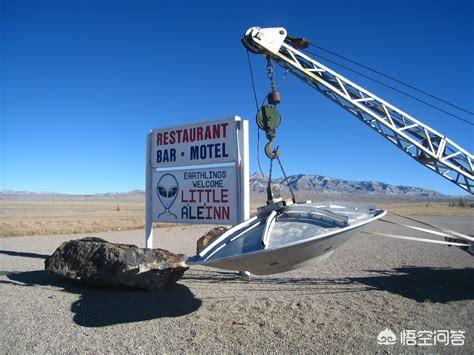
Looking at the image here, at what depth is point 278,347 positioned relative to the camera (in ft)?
17.7

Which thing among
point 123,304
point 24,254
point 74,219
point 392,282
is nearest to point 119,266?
point 123,304

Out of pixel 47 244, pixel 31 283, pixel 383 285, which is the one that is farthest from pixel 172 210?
pixel 47 244

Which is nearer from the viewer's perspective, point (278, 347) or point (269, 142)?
point (278, 347)

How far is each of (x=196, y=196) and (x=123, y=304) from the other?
339 centimetres

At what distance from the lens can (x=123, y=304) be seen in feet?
24.0

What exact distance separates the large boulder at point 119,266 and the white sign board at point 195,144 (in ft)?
8.29

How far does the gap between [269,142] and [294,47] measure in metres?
4.18

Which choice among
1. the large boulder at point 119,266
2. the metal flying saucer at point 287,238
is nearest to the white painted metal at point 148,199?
the large boulder at point 119,266

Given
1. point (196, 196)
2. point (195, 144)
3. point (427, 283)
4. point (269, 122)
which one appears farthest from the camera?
point (195, 144)

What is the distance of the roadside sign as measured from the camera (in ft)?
31.0

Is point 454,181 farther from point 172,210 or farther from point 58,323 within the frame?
point 58,323

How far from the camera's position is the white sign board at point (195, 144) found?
960 cm

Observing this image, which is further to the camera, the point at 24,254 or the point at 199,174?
the point at 24,254

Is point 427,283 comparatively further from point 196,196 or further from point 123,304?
point 123,304
